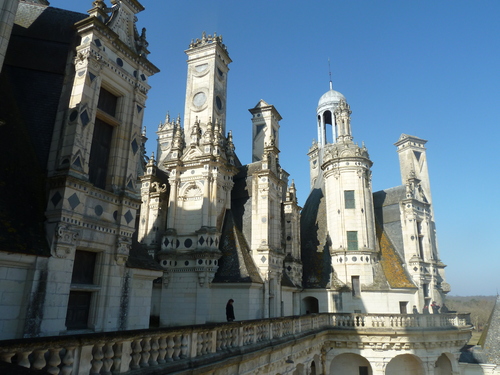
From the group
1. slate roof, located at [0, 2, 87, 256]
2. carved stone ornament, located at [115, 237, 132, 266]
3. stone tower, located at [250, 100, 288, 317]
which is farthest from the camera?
stone tower, located at [250, 100, 288, 317]

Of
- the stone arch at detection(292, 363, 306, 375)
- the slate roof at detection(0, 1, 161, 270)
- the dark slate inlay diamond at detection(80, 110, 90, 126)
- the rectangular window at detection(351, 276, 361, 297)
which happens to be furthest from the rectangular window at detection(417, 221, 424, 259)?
the dark slate inlay diamond at detection(80, 110, 90, 126)

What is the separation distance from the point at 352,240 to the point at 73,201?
2436 centimetres

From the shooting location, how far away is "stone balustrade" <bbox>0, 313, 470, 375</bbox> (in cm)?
545

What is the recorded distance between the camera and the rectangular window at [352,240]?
2972cm

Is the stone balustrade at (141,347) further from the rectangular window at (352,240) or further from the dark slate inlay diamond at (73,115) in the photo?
the rectangular window at (352,240)

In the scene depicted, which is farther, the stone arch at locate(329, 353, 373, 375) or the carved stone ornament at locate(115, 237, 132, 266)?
the stone arch at locate(329, 353, 373, 375)

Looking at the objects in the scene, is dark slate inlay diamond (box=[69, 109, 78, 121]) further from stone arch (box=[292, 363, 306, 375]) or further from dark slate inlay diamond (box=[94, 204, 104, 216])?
stone arch (box=[292, 363, 306, 375])

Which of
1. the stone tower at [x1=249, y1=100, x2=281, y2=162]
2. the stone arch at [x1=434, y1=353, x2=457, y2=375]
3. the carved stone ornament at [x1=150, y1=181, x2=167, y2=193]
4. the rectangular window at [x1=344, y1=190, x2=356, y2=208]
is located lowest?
the stone arch at [x1=434, y1=353, x2=457, y2=375]

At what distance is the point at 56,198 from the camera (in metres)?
9.84

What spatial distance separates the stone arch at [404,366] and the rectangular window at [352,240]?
8463 millimetres

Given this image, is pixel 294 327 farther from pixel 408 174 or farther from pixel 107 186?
pixel 408 174

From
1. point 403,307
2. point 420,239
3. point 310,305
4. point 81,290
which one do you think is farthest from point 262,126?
point 81,290

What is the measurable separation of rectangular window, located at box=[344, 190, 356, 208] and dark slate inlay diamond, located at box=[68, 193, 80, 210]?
24557mm

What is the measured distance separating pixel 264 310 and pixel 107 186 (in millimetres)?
14076
